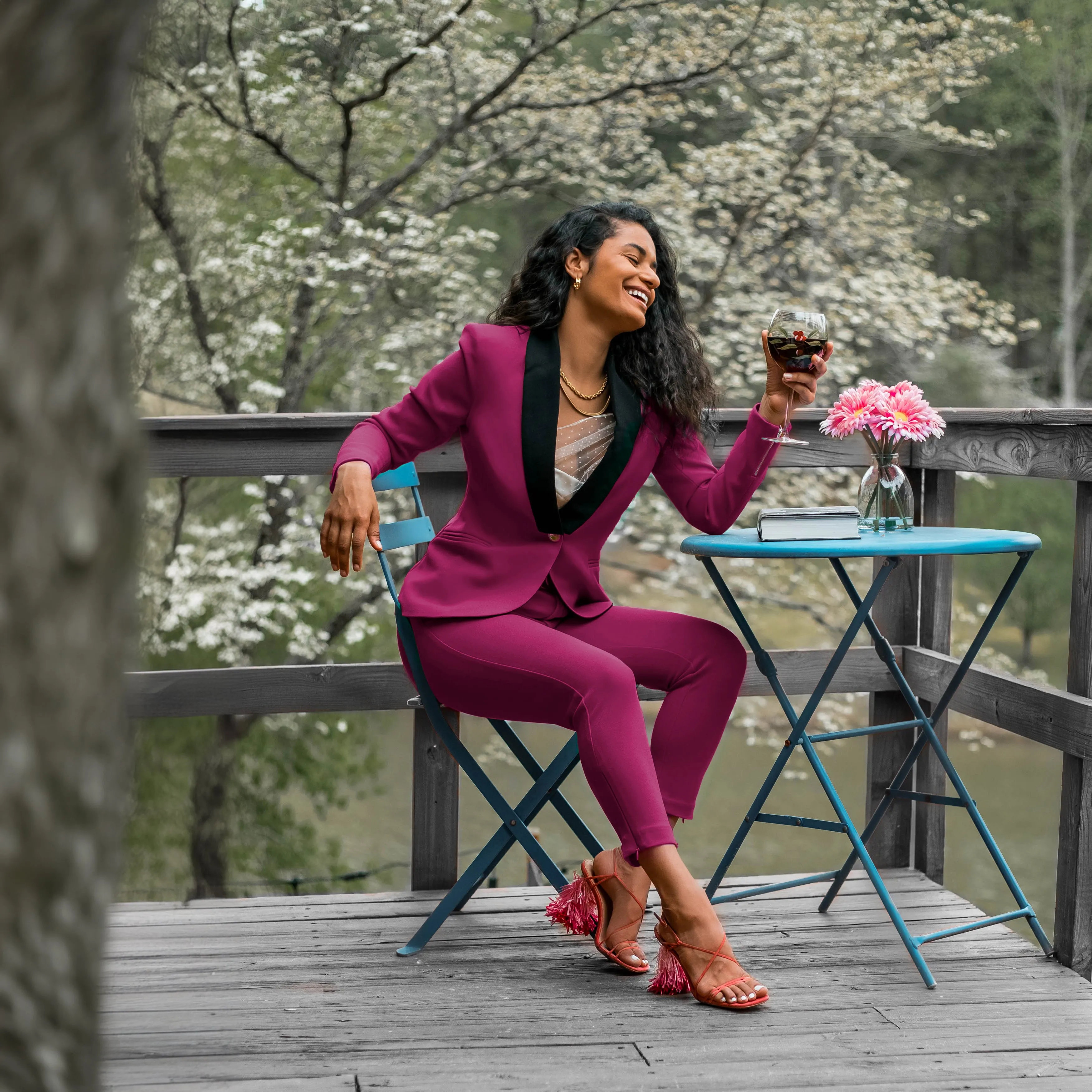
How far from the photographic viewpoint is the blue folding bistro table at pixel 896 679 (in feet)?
6.74

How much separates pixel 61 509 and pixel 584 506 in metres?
1.59

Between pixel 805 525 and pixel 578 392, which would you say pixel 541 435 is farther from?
pixel 805 525

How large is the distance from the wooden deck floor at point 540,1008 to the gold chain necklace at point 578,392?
39.4 inches

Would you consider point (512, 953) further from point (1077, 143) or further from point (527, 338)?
point (1077, 143)

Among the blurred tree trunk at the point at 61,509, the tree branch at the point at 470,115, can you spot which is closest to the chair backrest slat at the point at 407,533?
the blurred tree trunk at the point at 61,509

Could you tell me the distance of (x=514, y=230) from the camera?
10.3 m

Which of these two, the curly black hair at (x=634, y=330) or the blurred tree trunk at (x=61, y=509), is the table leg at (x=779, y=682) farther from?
the blurred tree trunk at (x=61, y=509)

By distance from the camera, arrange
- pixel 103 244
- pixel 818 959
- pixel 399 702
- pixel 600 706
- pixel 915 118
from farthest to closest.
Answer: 1. pixel 915 118
2. pixel 399 702
3. pixel 818 959
4. pixel 600 706
5. pixel 103 244

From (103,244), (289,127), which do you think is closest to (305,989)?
(103,244)

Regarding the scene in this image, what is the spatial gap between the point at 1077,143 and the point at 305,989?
12.9 meters

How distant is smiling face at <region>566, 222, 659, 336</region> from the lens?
2.23 m

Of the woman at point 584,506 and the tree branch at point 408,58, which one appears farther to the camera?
the tree branch at point 408,58

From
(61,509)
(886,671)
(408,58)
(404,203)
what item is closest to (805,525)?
(886,671)

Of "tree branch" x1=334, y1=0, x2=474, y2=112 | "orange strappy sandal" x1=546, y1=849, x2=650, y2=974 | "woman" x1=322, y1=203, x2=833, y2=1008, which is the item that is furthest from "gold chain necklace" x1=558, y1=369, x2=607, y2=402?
"tree branch" x1=334, y1=0, x2=474, y2=112
